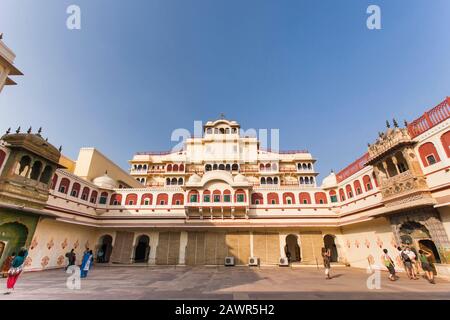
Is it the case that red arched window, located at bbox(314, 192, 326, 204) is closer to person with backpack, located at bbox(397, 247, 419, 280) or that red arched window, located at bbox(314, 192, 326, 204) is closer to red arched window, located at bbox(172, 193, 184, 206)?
person with backpack, located at bbox(397, 247, 419, 280)

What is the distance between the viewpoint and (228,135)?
121 ft

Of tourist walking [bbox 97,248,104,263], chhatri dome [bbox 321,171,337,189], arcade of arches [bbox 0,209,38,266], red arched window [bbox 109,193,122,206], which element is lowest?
tourist walking [bbox 97,248,104,263]

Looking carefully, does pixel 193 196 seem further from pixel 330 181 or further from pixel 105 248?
pixel 330 181

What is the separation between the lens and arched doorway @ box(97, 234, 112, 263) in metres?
23.5

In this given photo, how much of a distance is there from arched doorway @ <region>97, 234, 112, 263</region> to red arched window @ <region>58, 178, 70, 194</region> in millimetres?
7869

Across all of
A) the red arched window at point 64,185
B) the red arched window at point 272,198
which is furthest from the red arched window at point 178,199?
the red arched window at point 64,185

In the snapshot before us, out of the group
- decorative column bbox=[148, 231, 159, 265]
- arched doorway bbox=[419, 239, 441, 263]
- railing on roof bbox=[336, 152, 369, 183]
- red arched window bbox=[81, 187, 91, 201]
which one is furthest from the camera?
red arched window bbox=[81, 187, 91, 201]

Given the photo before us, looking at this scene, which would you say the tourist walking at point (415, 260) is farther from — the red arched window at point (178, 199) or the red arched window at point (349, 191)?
the red arched window at point (178, 199)

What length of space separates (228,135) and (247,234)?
19819 mm

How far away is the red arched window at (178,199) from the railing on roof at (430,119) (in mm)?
22936

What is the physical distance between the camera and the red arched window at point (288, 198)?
78.7ft

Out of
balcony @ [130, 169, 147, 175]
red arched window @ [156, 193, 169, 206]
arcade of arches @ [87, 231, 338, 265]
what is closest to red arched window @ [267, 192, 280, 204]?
arcade of arches @ [87, 231, 338, 265]
